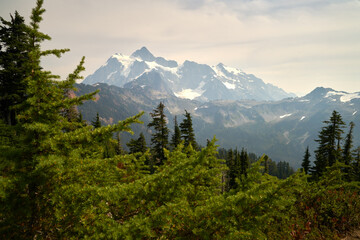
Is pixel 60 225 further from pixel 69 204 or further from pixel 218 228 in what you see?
pixel 218 228

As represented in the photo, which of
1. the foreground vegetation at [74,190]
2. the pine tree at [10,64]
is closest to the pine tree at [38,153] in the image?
the foreground vegetation at [74,190]

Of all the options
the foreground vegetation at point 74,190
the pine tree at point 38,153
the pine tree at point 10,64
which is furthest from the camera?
the pine tree at point 10,64

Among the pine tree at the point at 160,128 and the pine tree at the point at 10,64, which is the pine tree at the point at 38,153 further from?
the pine tree at the point at 160,128

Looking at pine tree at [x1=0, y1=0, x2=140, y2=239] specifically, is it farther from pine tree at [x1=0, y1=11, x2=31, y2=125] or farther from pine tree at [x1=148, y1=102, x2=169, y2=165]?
pine tree at [x1=148, y1=102, x2=169, y2=165]

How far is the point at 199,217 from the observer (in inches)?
166

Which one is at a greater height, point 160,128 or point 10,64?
point 10,64

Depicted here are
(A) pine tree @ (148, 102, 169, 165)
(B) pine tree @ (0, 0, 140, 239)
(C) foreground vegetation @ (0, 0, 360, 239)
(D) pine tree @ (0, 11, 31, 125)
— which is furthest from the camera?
(A) pine tree @ (148, 102, 169, 165)

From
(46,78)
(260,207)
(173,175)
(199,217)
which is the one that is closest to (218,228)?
(199,217)

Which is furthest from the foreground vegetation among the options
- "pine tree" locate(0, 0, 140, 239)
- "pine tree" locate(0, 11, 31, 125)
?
"pine tree" locate(0, 11, 31, 125)

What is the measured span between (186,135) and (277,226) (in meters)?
22.2

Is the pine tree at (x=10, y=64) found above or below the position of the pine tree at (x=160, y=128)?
above

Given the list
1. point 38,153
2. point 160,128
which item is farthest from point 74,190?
point 160,128

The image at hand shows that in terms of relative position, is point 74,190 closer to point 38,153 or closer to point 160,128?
point 38,153

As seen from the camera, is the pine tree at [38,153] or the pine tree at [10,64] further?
the pine tree at [10,64]
